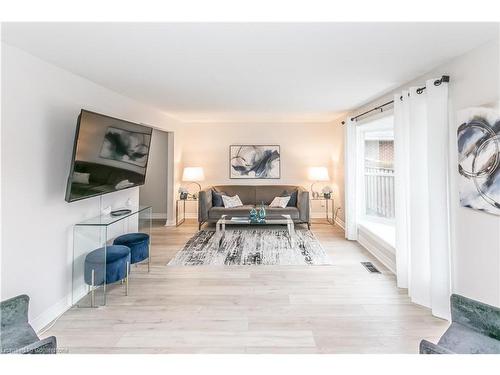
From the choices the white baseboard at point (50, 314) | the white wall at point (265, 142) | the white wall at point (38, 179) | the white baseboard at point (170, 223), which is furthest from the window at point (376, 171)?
the white baseboard at point (50, 314)

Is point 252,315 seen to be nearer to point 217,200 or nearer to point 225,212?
point 225,212

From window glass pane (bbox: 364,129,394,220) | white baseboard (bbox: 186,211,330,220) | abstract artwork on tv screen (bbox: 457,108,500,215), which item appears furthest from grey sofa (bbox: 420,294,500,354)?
white baseboard (bbox: 186,211,330,220)

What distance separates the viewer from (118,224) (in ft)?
11.2

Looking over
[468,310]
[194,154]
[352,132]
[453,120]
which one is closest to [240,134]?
[194,154]

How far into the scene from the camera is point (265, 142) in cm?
612

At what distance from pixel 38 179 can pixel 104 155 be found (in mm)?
577

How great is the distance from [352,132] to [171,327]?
3.89m

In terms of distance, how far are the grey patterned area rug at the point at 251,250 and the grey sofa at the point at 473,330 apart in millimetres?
1990

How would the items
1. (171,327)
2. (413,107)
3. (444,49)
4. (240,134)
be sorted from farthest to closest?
(240,134)
(413,107)
(171,327)
(444,49)

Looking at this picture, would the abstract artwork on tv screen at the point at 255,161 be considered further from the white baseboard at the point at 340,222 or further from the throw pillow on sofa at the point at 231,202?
the white baseboard at the point at 340,222

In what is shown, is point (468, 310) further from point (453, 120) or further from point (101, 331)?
point (101, 331)

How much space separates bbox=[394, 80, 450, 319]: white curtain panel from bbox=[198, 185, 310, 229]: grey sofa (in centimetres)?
245

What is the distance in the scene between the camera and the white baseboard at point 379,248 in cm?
325

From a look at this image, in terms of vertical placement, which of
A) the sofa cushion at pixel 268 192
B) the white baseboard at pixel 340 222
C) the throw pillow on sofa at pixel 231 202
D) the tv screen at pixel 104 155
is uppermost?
the tv screen at pixel 104 155
